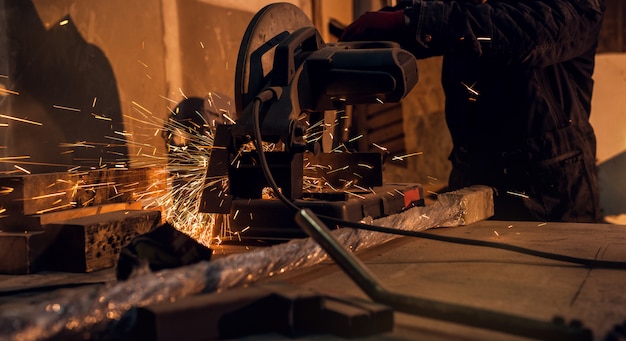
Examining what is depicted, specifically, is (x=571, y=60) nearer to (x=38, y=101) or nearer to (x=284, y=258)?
(x=284, y=258)

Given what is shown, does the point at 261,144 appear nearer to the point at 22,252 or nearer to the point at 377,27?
the point at 22,252

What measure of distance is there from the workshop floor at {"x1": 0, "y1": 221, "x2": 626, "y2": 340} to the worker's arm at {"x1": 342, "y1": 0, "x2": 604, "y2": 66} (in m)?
0.82

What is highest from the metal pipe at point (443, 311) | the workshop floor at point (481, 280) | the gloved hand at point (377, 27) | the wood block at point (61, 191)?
the gloved hand at point (377, 27)

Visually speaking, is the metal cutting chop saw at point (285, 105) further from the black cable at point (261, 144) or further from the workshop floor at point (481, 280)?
the workshop floor at point (481, 280)

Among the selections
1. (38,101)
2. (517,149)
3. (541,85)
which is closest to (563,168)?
(517,149)

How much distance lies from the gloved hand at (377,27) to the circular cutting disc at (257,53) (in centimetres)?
41

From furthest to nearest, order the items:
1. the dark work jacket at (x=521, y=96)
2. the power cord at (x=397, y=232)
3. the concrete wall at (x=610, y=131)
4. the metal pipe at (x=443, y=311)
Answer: the concrete wall at (x=610, y=131) → the dark work jacket at (x=521, y=96) → the power cord at (x=397, y=232) → the metal pipe at (x=443, y=311)

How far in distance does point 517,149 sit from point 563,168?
0.71ft

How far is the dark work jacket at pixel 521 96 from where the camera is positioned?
7.48ft

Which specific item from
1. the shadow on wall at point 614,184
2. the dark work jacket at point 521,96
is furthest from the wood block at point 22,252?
the shadow on wall at point 614,184

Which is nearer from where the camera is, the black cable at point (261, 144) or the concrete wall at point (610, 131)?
the black cable at point (261, 144)

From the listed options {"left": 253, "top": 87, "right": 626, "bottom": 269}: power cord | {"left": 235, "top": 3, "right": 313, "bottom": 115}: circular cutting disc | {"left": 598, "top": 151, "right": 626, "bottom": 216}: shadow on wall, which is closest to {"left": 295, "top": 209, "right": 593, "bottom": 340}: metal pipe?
{"left": 253, "top": 87, "right": 626, "bottom": 269}: power cord

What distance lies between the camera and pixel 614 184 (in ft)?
15.7

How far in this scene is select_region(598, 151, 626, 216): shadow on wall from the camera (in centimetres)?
476
